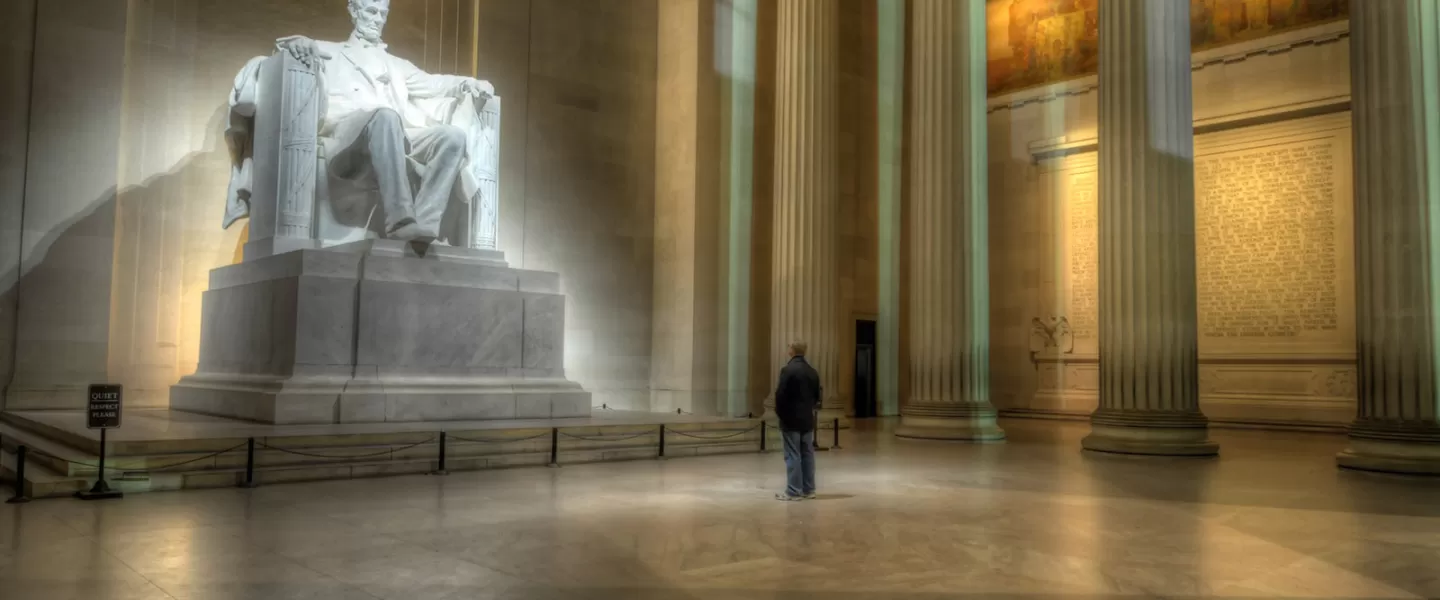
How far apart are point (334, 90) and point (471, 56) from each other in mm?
4130

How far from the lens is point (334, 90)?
9.77 meters

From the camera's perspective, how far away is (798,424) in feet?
21.6

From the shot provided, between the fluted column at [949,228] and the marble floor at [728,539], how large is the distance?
13.3ft

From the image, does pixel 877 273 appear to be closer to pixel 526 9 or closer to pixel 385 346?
pixel 526 9

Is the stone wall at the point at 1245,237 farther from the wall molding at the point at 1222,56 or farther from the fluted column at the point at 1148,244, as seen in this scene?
the fluted column at the point at 1148,244

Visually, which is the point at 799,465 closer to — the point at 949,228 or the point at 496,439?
the point at 496,439

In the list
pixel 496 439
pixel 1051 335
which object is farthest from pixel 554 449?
pixel 1051 335

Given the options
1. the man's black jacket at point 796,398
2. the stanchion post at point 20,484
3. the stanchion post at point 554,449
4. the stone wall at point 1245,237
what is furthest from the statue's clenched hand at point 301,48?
the stone wall at point 1245,237

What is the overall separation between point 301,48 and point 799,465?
628 centimetres

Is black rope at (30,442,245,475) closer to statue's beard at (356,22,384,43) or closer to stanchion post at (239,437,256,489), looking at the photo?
stanchion post at (239,437,256,489)

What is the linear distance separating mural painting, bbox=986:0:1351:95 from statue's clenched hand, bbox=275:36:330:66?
1247 cm

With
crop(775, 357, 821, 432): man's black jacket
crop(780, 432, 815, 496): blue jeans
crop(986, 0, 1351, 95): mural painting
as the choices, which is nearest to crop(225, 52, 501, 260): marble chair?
crop(775, 357, 821, 432): man's black jacket

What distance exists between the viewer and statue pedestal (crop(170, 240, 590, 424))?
854cm

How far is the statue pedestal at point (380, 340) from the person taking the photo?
8.54 meters
